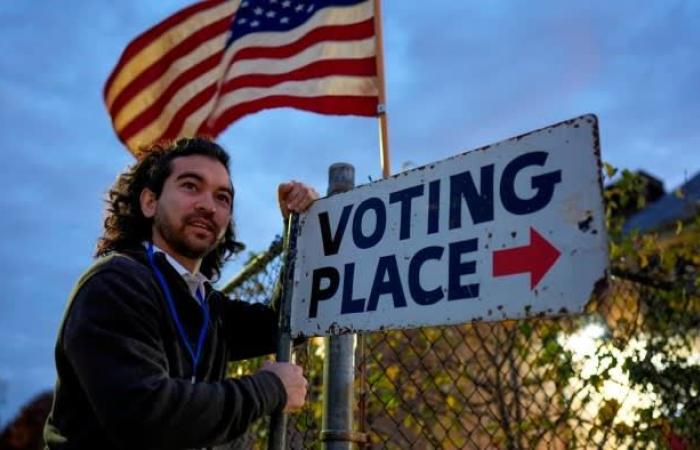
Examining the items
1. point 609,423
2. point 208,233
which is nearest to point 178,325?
point 208,233

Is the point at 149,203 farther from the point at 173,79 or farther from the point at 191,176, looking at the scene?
the point at 173,79

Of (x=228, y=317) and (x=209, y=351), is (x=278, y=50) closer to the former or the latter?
(x=228, y=317)

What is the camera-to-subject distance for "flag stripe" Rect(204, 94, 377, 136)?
3541mm

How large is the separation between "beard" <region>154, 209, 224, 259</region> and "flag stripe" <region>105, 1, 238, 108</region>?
2.51m

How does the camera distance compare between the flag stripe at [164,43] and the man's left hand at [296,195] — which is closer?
the man's left hand at [296,195]

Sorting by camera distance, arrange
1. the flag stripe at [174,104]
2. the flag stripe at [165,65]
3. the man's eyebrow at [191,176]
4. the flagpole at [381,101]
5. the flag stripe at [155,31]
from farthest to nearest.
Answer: the flag stripe at [155,31]
the flag stripe at [165,65]
the flag stripe at [174,104]
the flagpole at [381,101]
the man's eyebrow at [191,176]

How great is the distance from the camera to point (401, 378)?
5.56 metres

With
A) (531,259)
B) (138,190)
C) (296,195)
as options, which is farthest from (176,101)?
(531,259)

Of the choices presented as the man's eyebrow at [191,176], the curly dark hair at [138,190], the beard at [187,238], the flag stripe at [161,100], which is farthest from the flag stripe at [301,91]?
the beard at [187,238]

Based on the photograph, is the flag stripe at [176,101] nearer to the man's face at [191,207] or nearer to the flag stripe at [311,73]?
the flag stripe at [311,73]

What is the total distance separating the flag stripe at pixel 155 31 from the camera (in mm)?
4461

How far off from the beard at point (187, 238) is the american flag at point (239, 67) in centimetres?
151

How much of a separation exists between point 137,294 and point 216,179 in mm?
643

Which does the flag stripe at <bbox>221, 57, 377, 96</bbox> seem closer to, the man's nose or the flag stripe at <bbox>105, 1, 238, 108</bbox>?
the flag stripe at <bbox>105, 1, 238, 108</bbox>
